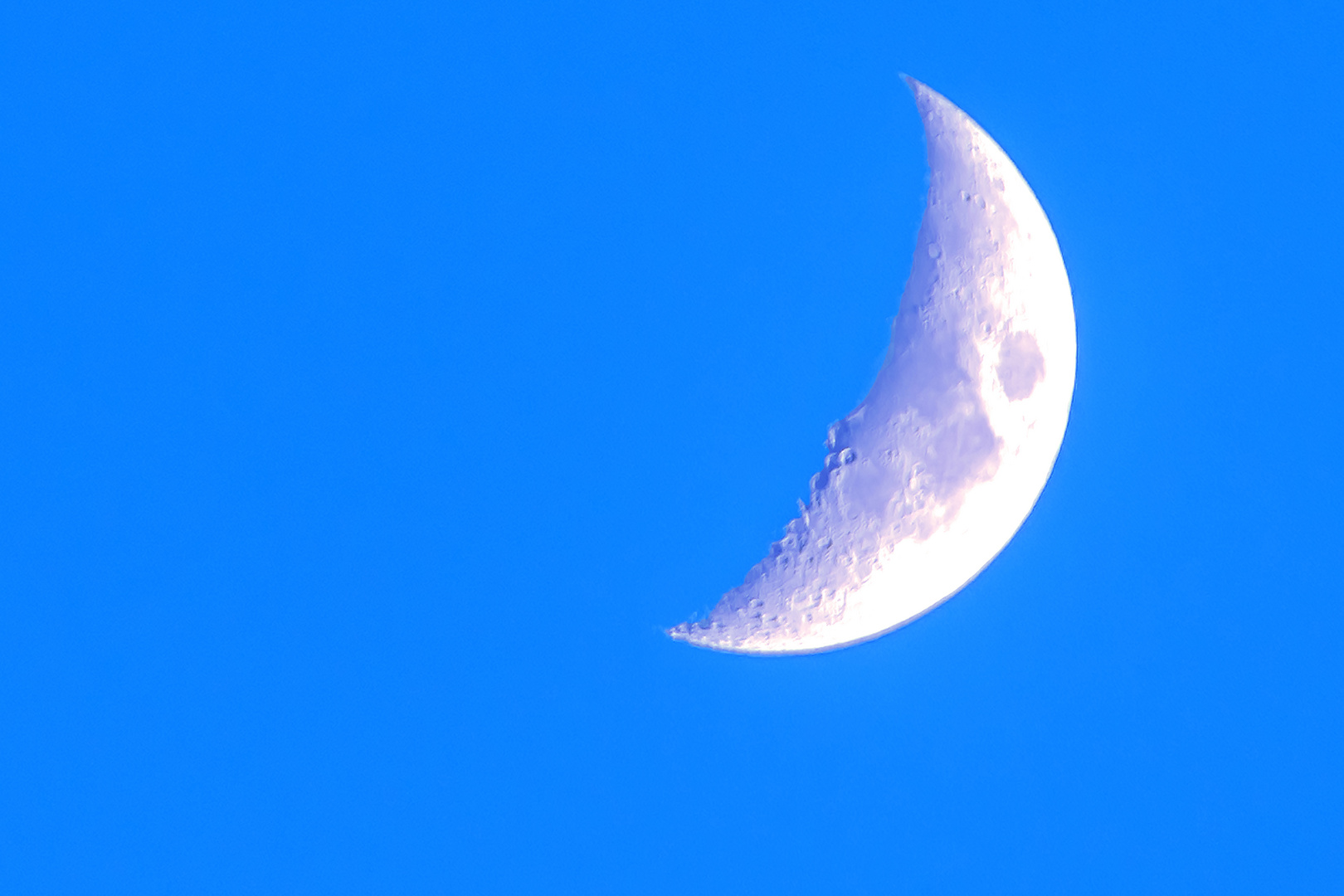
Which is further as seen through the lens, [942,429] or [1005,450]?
[1005,450]

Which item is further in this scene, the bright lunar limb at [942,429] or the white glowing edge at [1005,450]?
the white glowing edge at [1005,450]

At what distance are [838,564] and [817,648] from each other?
58 centimetres

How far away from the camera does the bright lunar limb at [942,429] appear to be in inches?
134

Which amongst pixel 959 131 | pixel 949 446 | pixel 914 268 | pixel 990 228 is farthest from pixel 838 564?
pixel 959 131

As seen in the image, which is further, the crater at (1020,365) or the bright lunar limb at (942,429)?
the crater at (1020,365)

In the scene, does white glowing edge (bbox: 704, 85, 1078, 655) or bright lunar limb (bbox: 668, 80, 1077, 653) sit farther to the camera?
white glowing edge (bbox: 704, 85, 1078, 655)

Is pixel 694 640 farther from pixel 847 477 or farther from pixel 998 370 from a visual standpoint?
pixel 998 370

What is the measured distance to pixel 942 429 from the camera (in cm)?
345

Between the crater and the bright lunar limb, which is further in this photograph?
the crater

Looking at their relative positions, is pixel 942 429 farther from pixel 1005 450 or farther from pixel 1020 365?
pixel 1020 365

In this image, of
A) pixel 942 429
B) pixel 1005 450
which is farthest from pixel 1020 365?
pixel 942 429

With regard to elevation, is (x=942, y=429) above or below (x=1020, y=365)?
below

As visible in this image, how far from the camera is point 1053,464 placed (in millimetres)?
4035

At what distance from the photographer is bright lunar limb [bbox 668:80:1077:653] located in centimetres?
340
